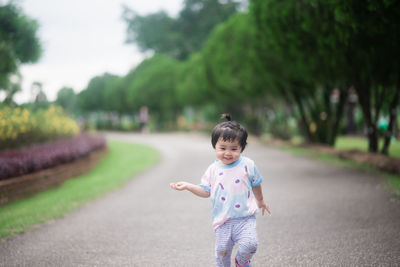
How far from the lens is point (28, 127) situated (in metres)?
11.7

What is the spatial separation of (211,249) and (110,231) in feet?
5.37

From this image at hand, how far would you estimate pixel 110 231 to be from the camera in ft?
16.4

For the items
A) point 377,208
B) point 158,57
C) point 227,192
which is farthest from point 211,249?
point 158,57

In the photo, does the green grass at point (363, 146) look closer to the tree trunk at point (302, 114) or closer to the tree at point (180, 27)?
the tree trunk at point (302, 114)

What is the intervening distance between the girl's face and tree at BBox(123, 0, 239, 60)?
1471 inches

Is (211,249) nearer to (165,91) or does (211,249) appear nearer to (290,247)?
(290,247)

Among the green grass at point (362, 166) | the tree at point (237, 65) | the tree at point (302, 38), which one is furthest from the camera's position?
the tree at point (237, 65)

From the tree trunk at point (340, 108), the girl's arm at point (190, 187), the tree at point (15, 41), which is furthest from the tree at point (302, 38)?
the tree at point (15, 41)

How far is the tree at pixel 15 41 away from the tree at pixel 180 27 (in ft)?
85.6

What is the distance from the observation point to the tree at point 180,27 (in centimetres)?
3956

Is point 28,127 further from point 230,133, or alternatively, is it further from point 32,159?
point 230,133

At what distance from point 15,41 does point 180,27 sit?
30.6 metres

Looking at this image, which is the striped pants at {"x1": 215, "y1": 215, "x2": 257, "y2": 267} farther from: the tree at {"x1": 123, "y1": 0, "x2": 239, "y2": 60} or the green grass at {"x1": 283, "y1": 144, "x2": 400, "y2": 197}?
the tree at {"x1": 123, "y1": 0, "x2": 239, "y2": 60}

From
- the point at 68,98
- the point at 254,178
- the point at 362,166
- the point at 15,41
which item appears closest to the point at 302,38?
the point at 362,166
